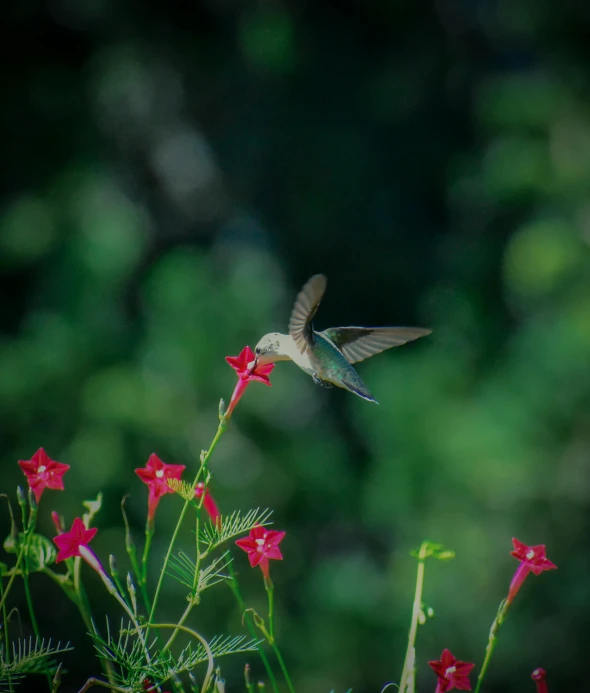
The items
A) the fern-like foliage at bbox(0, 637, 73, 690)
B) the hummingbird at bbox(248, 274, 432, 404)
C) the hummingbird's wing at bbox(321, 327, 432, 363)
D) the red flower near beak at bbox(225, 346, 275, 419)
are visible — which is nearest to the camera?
the fern-like foliage at bbox(0, 637, 73, 690)

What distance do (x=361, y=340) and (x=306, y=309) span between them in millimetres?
547

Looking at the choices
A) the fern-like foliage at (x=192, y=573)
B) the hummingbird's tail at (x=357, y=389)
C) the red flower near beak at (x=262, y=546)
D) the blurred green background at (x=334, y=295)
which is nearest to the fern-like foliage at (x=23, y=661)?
the fern-like foliage at (x=192, y=573)

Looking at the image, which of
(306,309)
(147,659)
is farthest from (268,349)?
(147,659)

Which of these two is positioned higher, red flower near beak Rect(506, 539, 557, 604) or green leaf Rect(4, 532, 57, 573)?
green leaf Rect(4, 532, 57, 573)

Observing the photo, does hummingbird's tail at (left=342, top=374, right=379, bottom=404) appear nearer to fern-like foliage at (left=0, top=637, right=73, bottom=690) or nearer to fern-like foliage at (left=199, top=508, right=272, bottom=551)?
fern-like foliage at (left=199, top=508, right=272, bottom=551)

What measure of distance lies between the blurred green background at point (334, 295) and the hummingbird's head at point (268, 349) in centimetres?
403

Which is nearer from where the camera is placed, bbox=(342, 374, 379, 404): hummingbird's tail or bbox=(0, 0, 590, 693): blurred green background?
bbox=(342, 374, 379, 404): hummingbird's tail

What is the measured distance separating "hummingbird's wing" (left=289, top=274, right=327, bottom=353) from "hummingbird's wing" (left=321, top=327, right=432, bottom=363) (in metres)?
0.26

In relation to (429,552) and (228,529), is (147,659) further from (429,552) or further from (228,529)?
(429,552)

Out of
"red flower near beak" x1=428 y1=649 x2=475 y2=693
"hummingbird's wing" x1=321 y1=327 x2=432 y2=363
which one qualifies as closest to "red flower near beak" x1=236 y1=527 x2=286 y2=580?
"red flower near beak" x1=428 y1=649 x2=475 y2=693

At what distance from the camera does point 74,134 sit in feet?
24.3

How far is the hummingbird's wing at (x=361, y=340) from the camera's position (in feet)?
6.96

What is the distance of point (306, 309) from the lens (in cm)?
167

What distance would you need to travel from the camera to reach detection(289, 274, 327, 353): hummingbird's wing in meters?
1.55
